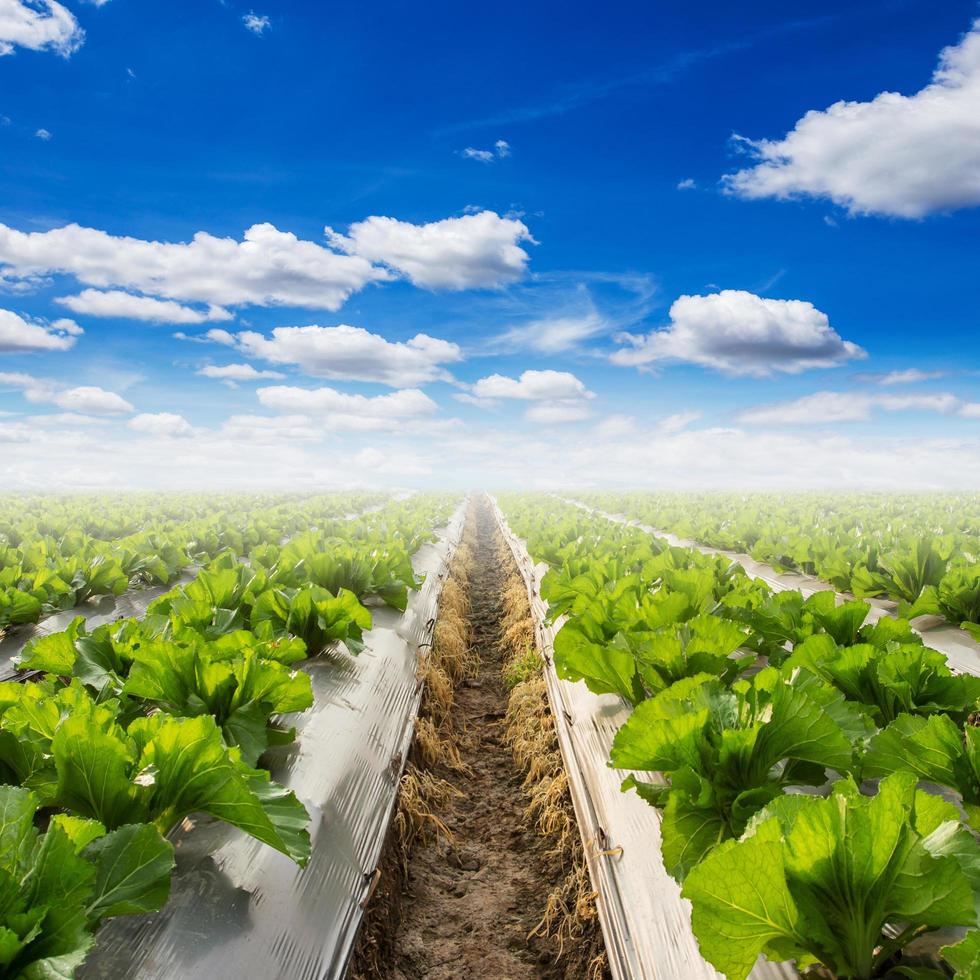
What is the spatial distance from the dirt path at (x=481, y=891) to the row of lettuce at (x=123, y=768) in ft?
3.37

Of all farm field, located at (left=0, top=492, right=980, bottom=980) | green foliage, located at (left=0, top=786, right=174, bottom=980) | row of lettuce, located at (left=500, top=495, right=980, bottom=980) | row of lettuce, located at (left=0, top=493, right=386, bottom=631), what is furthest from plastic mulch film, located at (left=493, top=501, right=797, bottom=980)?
row of lettuce, located at (left=0, top=493, right=386, bottom=631)

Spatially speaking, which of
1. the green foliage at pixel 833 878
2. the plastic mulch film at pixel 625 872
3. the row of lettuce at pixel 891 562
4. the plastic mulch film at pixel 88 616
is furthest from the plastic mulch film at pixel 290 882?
the row of lettuce at pixel 891 562

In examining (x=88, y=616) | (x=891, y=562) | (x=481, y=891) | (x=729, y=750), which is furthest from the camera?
(x=891, y=562)

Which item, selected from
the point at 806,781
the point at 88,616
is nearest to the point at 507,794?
the point at 806,781

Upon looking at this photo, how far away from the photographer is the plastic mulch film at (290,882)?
1.62m

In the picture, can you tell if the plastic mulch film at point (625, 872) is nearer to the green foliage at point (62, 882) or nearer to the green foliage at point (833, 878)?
the green foliage at point (833, 878)

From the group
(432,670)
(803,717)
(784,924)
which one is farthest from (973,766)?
(432,670)

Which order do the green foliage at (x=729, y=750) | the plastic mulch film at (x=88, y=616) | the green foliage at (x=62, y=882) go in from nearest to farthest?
the green foliage at (x=62, y=882) < the green foliage at (x=729, y=750) < the plastic mulch film at (x=88, y=616)

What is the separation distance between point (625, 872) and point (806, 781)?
710 millimetres

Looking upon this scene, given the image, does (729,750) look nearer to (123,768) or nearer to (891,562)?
(123,768)

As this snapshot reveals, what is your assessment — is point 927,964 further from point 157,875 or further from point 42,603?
point 42,603

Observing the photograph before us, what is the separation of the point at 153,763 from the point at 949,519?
14412mm

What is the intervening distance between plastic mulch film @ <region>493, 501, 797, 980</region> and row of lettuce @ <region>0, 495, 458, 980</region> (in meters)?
1.07

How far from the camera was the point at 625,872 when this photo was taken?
222 centimetres
